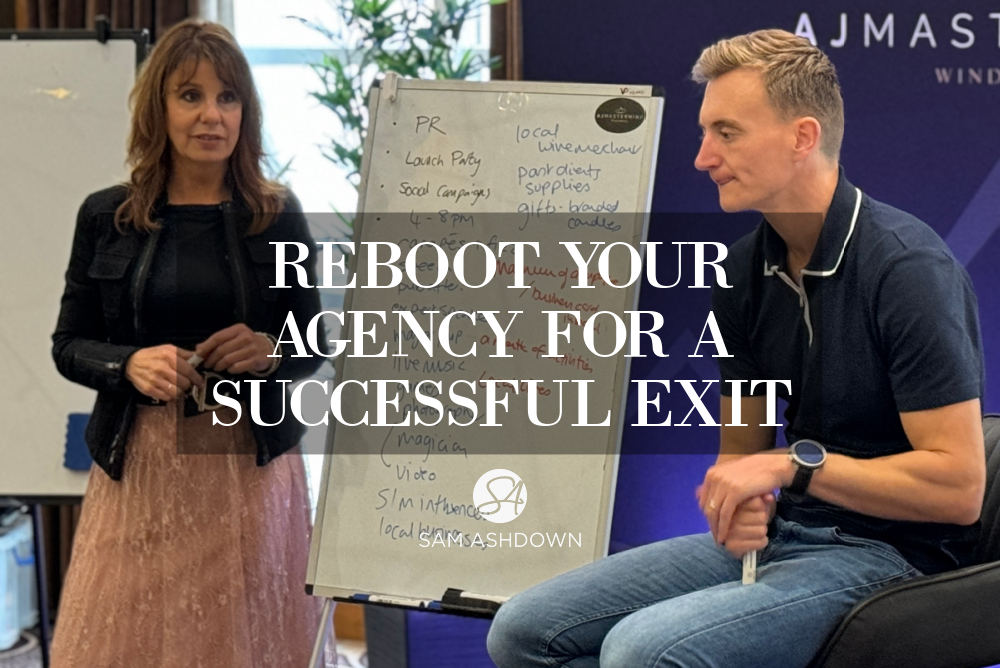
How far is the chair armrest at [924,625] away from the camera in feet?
4.53

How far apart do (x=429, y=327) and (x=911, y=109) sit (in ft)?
5.30

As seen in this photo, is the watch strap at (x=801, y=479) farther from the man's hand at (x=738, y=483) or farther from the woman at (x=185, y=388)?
the woman at (x=185, y=388)

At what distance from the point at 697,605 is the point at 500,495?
2.06 feet

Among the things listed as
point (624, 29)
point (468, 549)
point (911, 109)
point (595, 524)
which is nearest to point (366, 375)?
point (468, 549)

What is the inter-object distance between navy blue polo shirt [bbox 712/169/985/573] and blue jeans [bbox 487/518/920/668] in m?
0.07

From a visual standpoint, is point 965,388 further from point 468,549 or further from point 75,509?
point 75,509

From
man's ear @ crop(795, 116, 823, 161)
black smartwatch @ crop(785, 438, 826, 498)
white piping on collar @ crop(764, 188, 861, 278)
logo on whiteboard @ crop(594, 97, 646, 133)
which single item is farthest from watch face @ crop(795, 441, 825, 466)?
logo on whiteboard @ crop(594, 97, 646, 133)

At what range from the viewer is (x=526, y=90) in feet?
6.86

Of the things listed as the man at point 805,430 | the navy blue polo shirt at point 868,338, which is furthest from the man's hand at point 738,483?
the navy blue polo shirt at point 868,338

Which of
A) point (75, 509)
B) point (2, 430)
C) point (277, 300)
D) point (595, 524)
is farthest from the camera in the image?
point (75, 509)

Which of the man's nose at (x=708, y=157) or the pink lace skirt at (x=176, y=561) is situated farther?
the pink lace skirt at (x=176, y=561)

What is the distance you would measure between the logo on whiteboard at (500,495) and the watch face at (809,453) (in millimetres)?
655

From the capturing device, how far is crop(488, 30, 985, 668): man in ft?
4.61

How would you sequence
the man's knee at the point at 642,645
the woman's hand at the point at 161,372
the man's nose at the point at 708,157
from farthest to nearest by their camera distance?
the woman's hand at the point at 161,372
the man's nose at the point at 708,157
the man's knee at the point at 642,645
